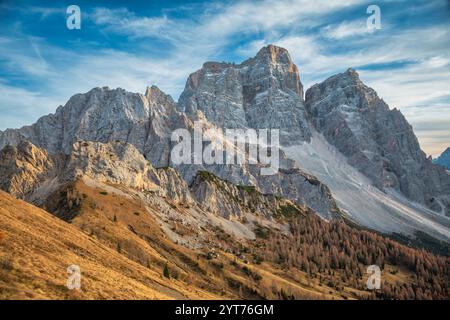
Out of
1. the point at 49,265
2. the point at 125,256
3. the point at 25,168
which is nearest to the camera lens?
the point at 49,265

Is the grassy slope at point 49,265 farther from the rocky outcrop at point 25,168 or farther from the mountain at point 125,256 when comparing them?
the rocky outcrop at point 25,168

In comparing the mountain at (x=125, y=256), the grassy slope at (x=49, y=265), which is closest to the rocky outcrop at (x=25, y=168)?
the mountain at (x=125, y=256)

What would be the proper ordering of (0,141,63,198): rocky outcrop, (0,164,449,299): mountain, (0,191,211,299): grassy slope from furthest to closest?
(0,141,63,198): rocky outcrop
(0,164,449,299): mountain
(0,191,211,299): grassy slope

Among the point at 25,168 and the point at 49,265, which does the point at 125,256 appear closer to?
the point at 49,265

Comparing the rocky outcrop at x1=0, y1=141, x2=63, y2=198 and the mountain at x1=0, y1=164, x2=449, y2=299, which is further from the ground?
the rocky outcrop at x1=0, y1=141, x2=63, y2=198

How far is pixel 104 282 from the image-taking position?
170 feet

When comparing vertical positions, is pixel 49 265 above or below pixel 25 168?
below

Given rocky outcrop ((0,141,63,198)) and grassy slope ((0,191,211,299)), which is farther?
rocky outcrop ((0,141,63,198))

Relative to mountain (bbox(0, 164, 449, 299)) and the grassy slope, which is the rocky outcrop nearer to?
mountain (bbox(0, 164, 449, 299))

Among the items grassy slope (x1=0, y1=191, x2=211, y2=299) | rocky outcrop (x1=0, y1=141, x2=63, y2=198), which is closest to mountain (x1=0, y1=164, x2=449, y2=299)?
grassy slope (x1=0, y1=191, x2=211, y2=299)

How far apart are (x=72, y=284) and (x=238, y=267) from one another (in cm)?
12014

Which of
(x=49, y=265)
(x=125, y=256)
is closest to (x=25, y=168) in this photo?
(x=125, y=256)
